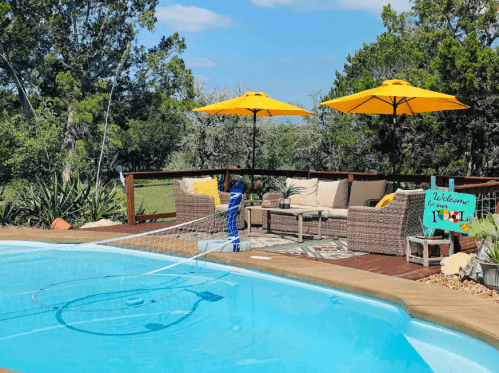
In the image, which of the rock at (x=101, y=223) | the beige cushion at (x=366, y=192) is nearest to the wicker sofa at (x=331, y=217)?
the beige cushion at (x=366, y=192)

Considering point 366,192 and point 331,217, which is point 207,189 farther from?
point 366,192

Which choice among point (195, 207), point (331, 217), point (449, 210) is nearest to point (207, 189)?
point (195, 207)

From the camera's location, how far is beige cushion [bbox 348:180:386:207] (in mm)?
7203

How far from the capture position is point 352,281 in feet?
15.2

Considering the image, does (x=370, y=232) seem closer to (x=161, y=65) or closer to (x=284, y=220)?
(x=284, y=220)

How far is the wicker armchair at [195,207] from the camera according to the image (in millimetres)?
7465

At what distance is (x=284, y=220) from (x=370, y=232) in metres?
1.57

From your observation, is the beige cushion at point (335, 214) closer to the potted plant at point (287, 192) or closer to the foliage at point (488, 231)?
the potted plant at point (287, 192)

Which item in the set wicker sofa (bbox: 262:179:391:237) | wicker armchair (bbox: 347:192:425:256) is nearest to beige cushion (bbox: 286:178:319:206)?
wicker sofa (bbox: 262:179:391:237)

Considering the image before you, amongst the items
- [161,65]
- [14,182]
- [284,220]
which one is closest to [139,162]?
[161,65]

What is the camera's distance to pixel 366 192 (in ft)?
23.8

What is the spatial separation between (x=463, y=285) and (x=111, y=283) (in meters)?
3.35

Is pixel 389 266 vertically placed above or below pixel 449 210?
below

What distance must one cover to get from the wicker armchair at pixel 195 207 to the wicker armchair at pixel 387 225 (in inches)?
82.3
